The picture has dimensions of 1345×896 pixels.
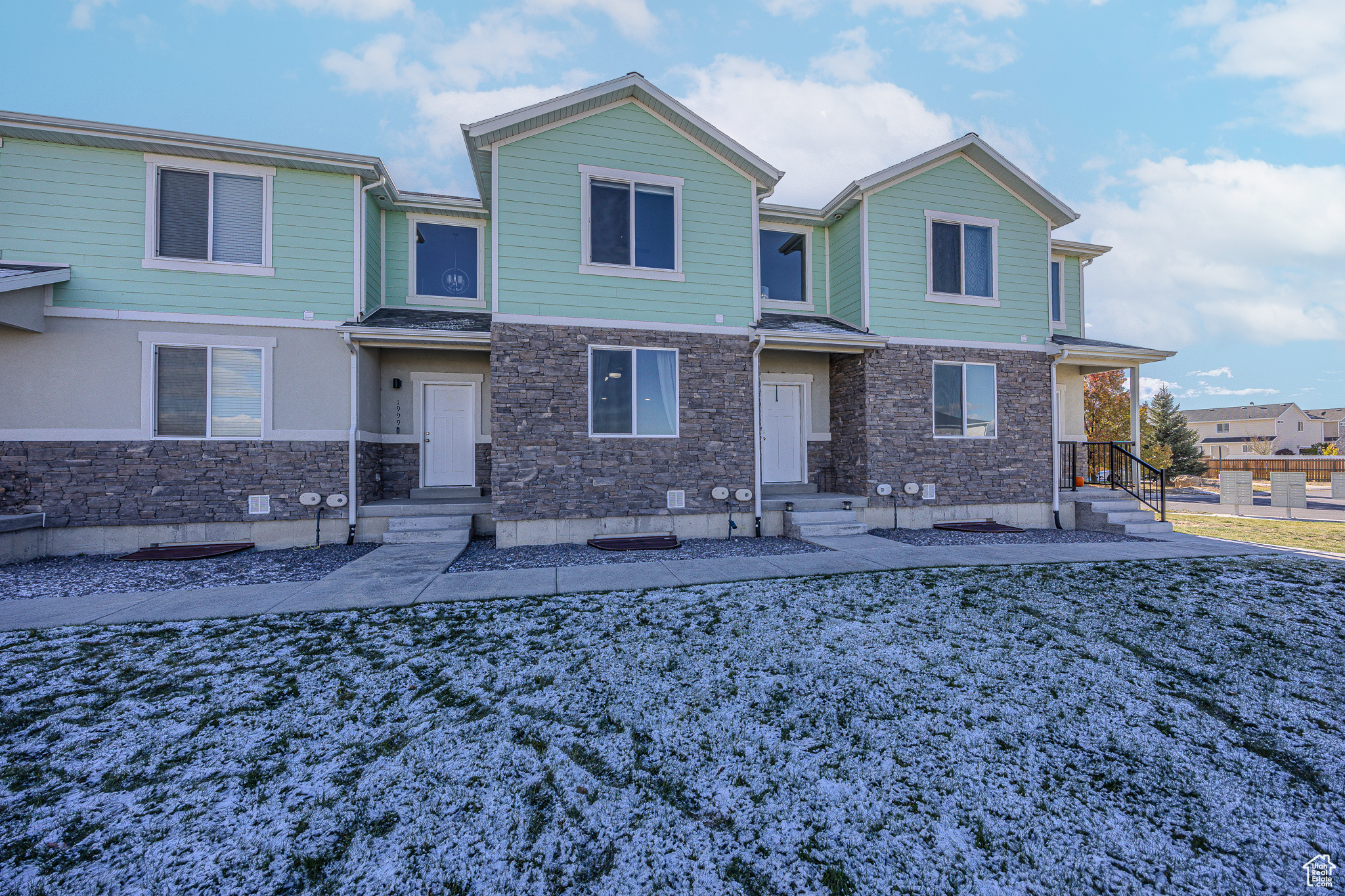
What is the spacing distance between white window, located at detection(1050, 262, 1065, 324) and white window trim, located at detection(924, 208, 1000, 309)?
2.63 metres

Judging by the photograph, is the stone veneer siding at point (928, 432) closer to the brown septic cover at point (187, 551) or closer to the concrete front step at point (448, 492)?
the concrete front step at point (448, 492)

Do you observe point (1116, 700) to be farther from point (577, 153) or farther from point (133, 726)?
point (577, 153)

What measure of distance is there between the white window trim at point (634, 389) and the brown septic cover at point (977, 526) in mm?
4973

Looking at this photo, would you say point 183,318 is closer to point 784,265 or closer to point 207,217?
point 207,217

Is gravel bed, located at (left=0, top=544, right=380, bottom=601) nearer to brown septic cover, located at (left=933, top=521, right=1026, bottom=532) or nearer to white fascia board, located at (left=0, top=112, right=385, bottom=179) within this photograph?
white fascia board, located at (left=0, top=112, right=385, bottom=179)

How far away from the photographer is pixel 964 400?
9.68 metres

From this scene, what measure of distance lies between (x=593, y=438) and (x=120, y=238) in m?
7.14

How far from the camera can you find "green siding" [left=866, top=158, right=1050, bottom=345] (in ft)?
31.1

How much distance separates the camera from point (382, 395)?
368 inches

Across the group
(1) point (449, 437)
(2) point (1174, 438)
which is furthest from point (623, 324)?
(2) point (1174, 438)

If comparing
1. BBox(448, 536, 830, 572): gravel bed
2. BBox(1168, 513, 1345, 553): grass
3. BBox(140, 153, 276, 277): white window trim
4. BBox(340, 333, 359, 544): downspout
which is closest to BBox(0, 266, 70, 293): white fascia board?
BBox(140, 153, 276, 277): white window trim

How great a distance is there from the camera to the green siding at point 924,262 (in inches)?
373

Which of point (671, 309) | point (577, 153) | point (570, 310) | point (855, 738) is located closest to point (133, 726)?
point (855, 738)

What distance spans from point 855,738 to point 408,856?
6.52 ft
